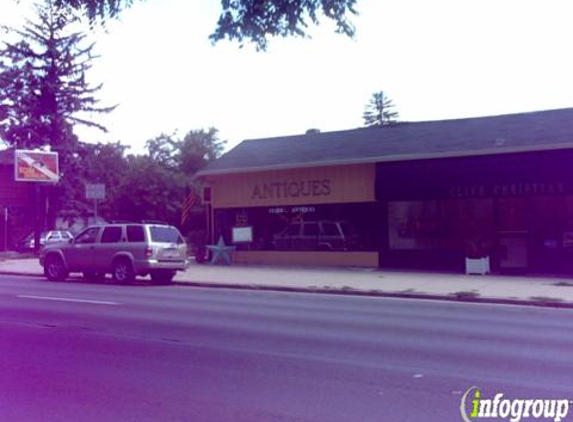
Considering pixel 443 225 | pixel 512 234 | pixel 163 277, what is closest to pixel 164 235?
pixel 163 277

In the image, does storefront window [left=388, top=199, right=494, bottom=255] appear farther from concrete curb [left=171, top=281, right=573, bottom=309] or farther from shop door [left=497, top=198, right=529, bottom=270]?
concrete curb [left=171, top=281, right=573, bottom=309]

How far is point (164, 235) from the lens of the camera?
20.0 metres

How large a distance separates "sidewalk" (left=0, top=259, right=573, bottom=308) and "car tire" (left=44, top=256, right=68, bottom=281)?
9.74 ft

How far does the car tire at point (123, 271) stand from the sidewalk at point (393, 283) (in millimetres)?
1502

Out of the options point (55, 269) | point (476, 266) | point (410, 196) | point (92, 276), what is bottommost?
point (92, 276)

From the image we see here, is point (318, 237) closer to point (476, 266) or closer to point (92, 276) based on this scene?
point (476, 266)

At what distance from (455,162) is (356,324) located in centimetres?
1149

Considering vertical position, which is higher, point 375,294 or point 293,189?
point 293,189

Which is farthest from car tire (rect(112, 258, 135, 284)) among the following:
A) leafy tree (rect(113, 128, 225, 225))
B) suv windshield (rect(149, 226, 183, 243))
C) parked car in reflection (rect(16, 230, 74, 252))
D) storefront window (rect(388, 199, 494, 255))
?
leafy tree (rect(113, 128, 225, 225))

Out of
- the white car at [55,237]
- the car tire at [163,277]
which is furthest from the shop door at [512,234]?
the white car at [55,237]

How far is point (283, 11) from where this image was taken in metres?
9.12

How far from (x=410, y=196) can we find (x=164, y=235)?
8.21m

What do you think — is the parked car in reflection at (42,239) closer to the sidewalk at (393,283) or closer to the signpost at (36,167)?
the signpost at (36,167)

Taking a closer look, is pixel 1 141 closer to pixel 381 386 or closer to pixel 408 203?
pixel 408 203
